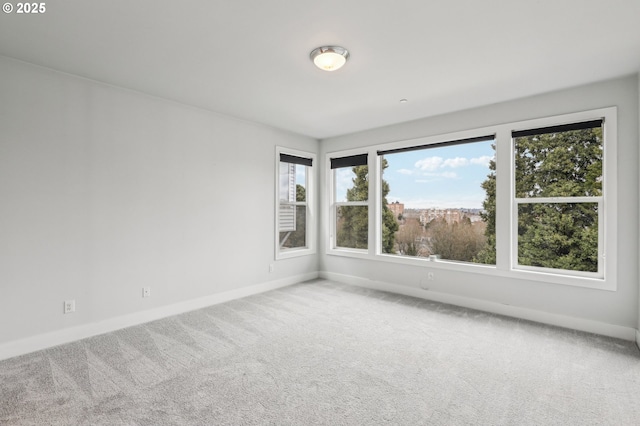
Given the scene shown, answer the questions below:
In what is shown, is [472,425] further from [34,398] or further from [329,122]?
[329,122]

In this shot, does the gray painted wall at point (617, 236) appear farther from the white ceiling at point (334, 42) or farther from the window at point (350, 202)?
the window at point (350, 202)

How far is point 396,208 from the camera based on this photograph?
5.02 meters

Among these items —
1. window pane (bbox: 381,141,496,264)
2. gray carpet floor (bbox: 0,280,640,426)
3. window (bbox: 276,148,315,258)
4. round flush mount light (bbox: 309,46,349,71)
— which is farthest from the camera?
window (bbox: 276,148,315,258)

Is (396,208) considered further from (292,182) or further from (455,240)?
(292,182)

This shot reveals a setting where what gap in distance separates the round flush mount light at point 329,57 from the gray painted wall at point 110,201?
207cm

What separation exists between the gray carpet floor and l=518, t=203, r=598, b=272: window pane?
0.74 meters

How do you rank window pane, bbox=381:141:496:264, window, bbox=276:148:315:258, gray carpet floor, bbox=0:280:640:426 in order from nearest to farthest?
gray carpet floor, bbox=0:280:640:426 → window pane, bbox=381:141:496:264 → window, bbox=276:148:315:258

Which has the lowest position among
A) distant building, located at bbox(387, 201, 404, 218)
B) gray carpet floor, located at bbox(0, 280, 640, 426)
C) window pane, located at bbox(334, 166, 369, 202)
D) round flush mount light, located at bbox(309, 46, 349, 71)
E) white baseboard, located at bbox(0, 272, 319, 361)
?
gray carpet floor, located at bbox(0, 280, 640, 426)

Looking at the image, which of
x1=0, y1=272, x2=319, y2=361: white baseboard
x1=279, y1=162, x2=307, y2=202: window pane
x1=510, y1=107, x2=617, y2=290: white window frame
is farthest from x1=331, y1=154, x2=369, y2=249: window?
x1=510, y1=107, x2=617, y2=290: white window frame

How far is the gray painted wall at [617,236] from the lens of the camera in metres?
3.04

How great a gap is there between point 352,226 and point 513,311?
8.65 feet

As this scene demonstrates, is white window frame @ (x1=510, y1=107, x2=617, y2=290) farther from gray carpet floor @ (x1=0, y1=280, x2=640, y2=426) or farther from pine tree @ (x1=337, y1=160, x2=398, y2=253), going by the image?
pine tree @ (x1=337, y1=160, x2=398, y2=253)

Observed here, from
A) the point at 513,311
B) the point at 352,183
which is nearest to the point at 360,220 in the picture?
the point at 352,183

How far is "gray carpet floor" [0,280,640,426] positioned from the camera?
1.96 meters
